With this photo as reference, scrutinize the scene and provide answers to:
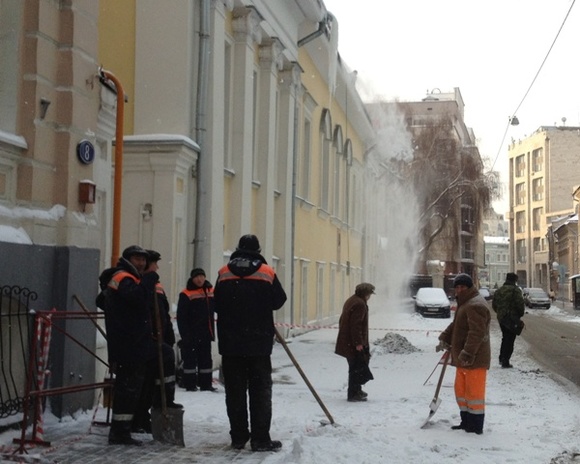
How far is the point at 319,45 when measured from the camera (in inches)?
950

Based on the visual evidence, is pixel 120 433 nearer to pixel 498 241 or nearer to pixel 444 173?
pixel 444 173

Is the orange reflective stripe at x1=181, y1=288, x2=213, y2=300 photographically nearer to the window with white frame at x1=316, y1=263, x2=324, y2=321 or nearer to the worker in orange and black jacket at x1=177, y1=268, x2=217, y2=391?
the worker in orange and black jacket at x1=177, y1=268, x2=217, y2=391

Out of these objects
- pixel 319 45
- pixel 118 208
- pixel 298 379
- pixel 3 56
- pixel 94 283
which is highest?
pixel 319 45

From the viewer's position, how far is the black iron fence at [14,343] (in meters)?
7.25

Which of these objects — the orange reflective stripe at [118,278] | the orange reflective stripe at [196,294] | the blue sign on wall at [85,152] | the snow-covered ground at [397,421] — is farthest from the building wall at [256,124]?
the orange reflective stripe at [118,278]

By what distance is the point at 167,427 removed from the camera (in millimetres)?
6996

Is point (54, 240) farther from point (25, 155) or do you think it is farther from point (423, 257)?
point (423, 257)

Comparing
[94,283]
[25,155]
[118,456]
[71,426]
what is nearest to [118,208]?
[94,283]

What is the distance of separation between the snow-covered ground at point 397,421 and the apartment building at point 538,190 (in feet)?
275

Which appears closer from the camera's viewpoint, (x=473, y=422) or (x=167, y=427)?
(x=167, y=427)

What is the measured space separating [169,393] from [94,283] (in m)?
1.83

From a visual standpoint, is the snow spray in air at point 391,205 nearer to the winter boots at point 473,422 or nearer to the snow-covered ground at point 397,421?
the snow-covered ground at point 397,421

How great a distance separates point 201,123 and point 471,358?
709cm

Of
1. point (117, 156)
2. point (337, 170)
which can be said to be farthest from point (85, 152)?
point (337, 170)
